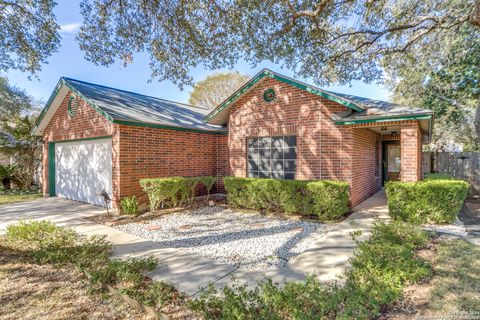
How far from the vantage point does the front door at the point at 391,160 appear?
13188 millimetres

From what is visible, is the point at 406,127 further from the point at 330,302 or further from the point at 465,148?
the point at 465,148

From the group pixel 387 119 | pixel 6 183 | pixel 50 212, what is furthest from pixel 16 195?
pixel 387 119

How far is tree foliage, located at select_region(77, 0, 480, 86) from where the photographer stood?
7711 mm

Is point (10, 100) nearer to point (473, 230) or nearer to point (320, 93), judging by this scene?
point (320, 93)

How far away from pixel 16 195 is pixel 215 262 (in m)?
13.3

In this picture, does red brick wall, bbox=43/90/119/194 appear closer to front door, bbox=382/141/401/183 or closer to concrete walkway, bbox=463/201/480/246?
concrete walkway, bbox=463/201/480/246

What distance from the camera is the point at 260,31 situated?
28.7ft

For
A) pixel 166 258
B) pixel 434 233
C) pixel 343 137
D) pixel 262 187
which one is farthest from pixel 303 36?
pixel 166 258

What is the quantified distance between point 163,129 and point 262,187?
168 inches

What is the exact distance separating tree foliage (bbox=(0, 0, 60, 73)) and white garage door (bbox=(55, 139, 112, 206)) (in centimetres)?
319

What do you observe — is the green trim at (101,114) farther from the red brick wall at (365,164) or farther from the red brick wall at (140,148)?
the red brick wall at (365,164)

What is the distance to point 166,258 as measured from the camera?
4.67 m

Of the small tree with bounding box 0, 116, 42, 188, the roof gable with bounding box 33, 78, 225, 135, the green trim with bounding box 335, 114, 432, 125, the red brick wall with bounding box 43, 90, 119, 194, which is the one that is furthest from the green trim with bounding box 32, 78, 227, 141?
the green trim with bounding box 335, 114, 432, 125

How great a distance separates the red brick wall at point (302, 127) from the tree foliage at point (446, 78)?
6.77 meters
